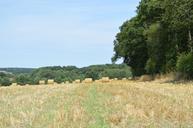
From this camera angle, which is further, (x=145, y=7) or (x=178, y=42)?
(x=145, y=7)

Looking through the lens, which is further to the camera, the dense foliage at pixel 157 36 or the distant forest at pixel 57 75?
the distant forest at pixel 57 75

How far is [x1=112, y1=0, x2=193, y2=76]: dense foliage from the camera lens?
3978cm

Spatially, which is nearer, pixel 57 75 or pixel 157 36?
pixel 157 36

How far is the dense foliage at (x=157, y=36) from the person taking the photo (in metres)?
39.8

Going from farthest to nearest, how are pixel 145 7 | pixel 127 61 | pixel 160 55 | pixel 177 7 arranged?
pixel 127 61 → pixel 145 7 → pixel 160 55 → pixel 177 7

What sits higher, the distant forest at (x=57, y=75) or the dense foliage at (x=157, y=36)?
the dense foliage at (x=157, y=36)

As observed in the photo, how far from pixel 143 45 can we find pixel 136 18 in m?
4.62

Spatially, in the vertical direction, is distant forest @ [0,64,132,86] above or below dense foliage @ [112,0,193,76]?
below

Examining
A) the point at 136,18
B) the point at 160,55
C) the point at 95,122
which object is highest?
the point at 136,18

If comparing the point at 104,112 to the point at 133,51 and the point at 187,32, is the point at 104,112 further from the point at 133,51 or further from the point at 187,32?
the point at 133,51

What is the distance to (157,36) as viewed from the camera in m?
54.6

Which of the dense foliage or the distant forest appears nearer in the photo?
the dense foliage

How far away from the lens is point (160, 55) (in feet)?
189

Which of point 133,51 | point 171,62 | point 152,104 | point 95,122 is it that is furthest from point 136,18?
point 95,122
